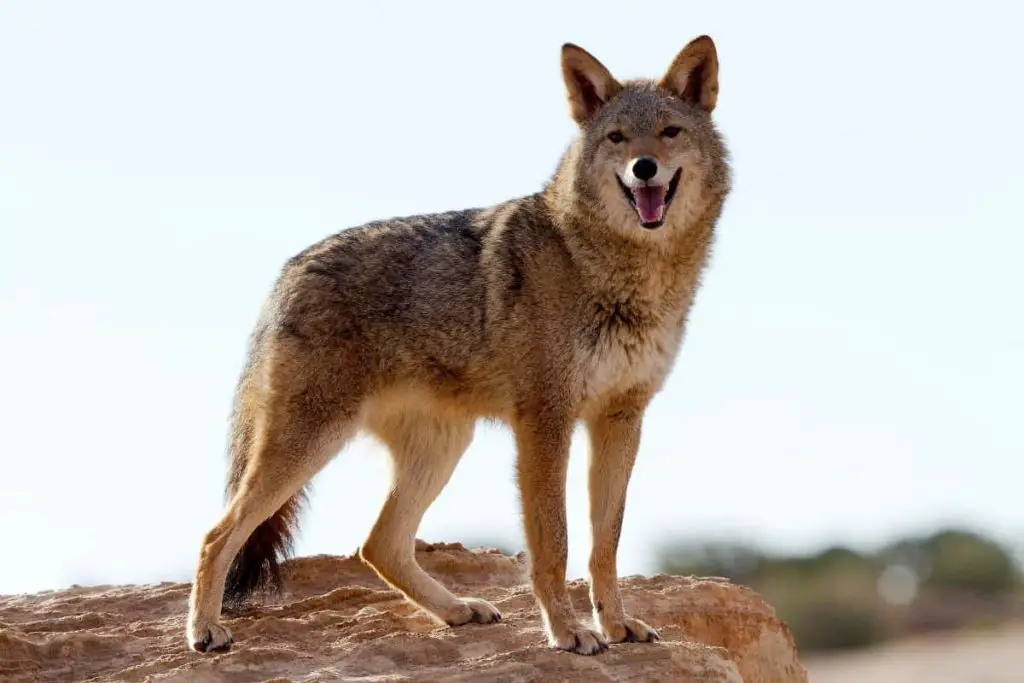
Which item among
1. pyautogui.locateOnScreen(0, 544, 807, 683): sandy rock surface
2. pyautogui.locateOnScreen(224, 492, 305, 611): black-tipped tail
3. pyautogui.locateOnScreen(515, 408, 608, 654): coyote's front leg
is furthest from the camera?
pyautogui.locateOnScreen(224, 492, 305, 611): black-tipped tail

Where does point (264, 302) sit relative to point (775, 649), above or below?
above

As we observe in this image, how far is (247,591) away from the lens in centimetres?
801

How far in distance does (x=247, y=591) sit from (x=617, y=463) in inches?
89.2

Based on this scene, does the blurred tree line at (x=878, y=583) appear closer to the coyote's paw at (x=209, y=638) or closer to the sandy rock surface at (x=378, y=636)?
the sandy rock surface at (x=378, y=636)

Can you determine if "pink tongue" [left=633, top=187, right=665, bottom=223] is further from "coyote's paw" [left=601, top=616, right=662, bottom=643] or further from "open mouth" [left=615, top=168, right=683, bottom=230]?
"coyote's paw" [left=601, top=616, right=662, bottom=643]

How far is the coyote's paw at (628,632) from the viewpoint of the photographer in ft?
23.5

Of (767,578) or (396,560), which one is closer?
(396,560)

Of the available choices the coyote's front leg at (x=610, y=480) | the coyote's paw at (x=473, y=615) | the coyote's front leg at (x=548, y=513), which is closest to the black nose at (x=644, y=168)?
the coyote's front leg at (x=610, y=480)

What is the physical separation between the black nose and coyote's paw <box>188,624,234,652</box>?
3.19 metres

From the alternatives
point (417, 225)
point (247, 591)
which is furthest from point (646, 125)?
point (247, 591)

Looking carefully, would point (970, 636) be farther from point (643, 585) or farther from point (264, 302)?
point (264, 302)

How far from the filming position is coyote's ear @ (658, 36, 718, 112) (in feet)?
25.3

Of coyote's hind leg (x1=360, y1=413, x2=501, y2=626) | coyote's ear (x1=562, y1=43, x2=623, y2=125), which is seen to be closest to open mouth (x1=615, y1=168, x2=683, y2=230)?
coyote's ear (x1=562, y1=43, x2=623, y2=125)

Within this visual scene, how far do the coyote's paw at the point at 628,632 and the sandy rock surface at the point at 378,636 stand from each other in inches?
5.4
